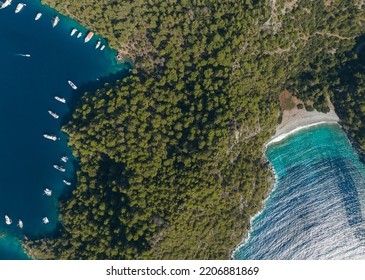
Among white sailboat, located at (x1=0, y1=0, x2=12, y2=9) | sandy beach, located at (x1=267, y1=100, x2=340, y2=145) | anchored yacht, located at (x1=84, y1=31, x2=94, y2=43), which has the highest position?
sandy beach, located at (x1=267, y1=100, x2=340, y2=145)

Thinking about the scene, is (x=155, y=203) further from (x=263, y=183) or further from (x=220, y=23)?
(x=220, y=23)

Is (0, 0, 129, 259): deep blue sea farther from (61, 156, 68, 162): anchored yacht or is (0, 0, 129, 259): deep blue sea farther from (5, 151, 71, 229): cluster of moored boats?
(61, 156, 68, 162): anchored yacht

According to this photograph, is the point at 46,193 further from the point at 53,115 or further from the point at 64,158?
the point at 53,115

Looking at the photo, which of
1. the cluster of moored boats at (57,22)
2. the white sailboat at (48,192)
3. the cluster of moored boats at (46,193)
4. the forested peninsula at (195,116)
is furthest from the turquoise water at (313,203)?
the cluster of moored boats at (57,22)

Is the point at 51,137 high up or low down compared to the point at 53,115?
down

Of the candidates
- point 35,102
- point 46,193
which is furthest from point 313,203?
point 35,102

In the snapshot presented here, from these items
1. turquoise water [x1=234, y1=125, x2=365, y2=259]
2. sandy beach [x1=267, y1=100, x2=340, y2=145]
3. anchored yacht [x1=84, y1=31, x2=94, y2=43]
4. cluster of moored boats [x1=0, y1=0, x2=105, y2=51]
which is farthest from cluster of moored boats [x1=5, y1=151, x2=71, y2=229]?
sandy beach [x1=267, y1=100, x2=340, y2=145]

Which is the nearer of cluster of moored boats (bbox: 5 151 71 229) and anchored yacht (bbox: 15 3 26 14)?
cluster of moored boats (bbox: 5 151 71 229)
